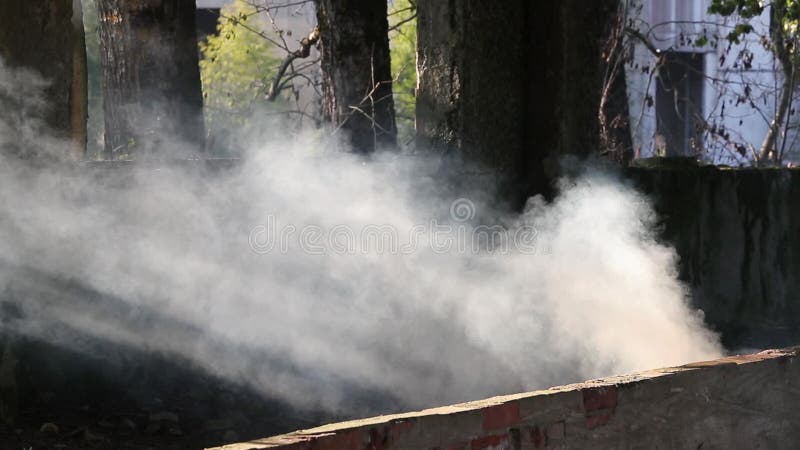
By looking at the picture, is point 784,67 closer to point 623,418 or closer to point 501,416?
point 623,418

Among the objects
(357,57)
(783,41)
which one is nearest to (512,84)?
(357,57)

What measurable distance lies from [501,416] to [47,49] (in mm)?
3032

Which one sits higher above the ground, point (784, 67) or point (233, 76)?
point (233, 76)

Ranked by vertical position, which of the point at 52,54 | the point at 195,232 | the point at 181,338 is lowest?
the point at 181,338

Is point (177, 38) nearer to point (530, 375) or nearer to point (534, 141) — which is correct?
point (534, 141)

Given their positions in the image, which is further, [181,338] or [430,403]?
[430,403]

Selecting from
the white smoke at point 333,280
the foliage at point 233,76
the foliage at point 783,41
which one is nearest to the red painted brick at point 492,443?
the white smoke at point 333,280

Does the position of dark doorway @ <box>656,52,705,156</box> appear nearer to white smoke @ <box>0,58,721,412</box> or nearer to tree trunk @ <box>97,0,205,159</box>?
tree trunk @ <box>97,0,205,159</box>

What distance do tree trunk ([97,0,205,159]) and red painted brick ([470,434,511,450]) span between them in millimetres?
5512

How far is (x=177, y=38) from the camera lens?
9352 millimetres

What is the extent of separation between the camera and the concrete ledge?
3.81 metres

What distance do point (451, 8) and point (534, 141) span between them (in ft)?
3.14

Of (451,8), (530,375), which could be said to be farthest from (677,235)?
(451,8)

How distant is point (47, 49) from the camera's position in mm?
5957
